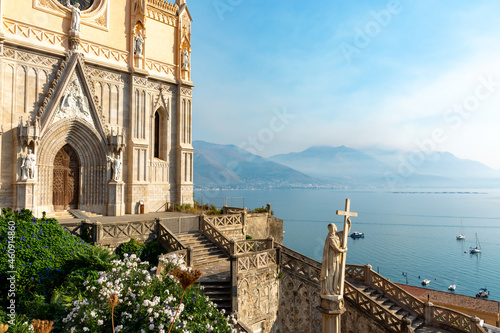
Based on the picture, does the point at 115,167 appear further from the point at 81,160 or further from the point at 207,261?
the point at 207,261

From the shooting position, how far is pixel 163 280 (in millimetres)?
10000

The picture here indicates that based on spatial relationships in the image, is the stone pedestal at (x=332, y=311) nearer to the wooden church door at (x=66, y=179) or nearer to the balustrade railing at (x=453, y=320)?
the balustrade railing at (x=453, y=320)

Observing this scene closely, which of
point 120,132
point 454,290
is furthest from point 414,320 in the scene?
point 454,290

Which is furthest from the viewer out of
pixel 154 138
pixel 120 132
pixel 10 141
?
pixel 154 138

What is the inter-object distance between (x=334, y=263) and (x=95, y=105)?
1890 centimetres

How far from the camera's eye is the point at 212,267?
17.2 m

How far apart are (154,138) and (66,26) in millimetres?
9297

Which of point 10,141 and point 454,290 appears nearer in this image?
point 10,141

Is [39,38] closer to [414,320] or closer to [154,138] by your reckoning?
[154,138]

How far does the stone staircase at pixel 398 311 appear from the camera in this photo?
52.4ft

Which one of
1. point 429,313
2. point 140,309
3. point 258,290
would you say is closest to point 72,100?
point 258,290

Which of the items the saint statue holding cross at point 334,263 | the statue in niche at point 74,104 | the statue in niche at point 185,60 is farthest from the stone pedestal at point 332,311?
the statue in niche at point 185,60

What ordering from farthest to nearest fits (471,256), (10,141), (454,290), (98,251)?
(471,256) < (454,290) < (10,141) < (98,251)

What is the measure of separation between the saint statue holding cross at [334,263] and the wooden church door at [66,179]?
18.6 metres
